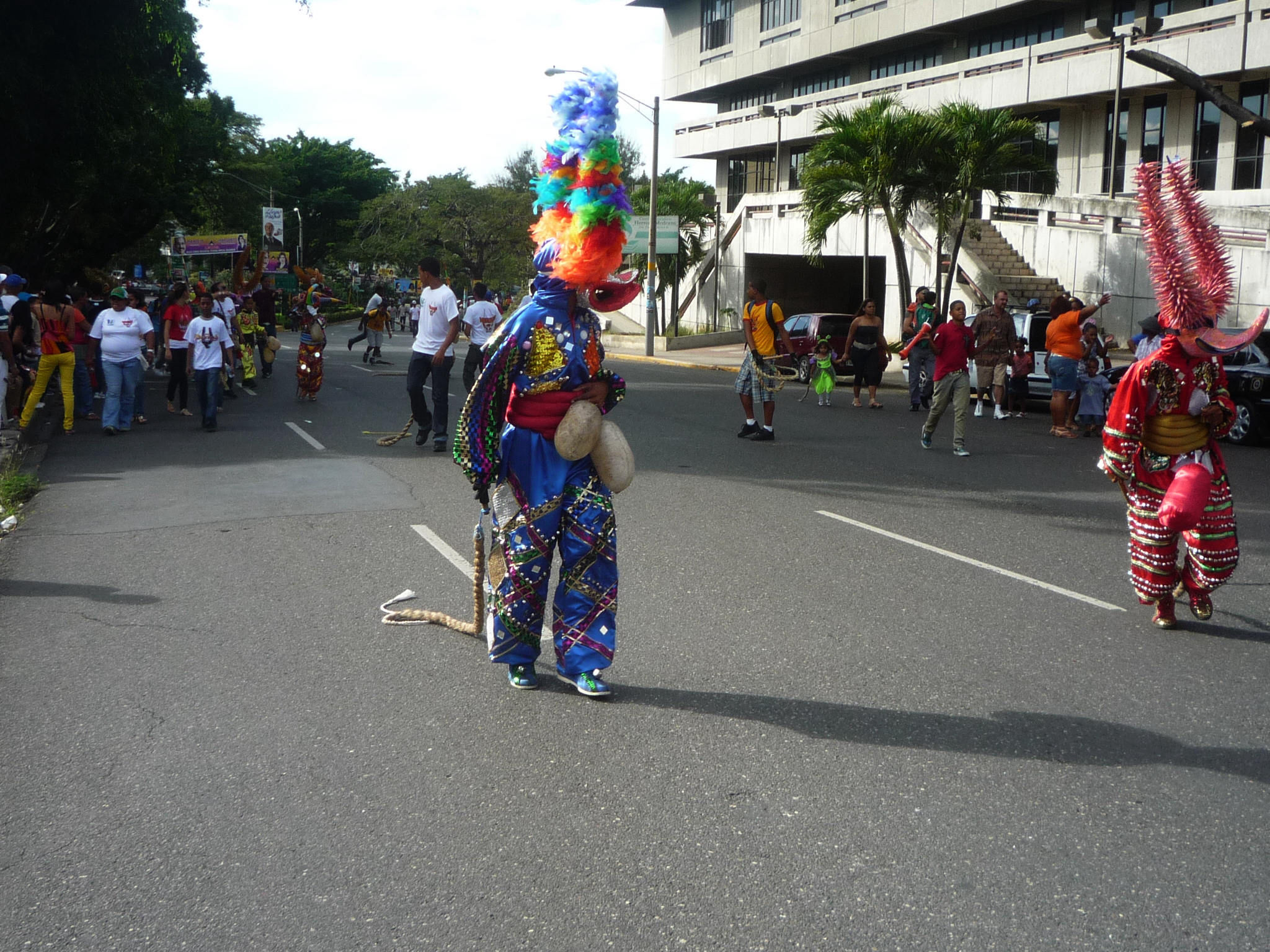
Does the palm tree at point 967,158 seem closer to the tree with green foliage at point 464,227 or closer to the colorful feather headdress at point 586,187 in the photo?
the colorful feather headdress at point 586,187

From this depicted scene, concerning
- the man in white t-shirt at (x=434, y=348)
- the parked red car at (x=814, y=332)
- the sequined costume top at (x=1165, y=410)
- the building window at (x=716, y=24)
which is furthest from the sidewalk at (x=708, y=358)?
the building window at (x=716, y=24)

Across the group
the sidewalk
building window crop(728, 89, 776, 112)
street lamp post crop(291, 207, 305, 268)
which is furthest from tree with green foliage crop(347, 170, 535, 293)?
the sidewalk

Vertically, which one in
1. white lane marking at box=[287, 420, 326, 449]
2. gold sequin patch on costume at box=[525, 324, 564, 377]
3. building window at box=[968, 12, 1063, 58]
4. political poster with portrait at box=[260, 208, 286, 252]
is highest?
building window at box=[968, 12, 1063, 58]

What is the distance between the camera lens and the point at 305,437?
45.0 feet

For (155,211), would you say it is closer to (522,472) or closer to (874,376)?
(874,376)

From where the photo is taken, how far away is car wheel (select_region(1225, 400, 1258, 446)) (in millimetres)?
14641

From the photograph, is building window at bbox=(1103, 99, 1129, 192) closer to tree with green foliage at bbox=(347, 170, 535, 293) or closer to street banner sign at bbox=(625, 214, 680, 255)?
street banner sign at bbox=(625, 214, 680, 255)

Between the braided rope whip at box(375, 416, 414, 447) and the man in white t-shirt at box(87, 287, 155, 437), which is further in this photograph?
the man in white t-shirt at box(87, 287, 155, 437)

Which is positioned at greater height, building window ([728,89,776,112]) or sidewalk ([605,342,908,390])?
building window ([728,89,776,112])

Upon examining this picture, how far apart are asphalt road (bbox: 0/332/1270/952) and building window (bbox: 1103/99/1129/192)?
92.8 ft

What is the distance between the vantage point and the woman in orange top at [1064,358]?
14.5 meters

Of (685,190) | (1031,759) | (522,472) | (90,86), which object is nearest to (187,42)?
(90,86)

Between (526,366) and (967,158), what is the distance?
21707 mm

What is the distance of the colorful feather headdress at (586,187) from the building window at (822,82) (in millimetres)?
44346
